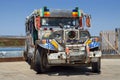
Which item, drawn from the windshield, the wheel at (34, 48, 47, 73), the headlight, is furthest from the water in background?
the headlight

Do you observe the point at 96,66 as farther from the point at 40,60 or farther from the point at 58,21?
the point at 58,21

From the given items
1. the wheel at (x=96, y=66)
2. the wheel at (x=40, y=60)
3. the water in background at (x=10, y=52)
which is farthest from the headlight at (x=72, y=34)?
the water in background at (x=10, y=52)

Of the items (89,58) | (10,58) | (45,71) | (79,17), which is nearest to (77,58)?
(89,58)

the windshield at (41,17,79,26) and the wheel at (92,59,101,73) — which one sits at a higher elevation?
the windshield at (41,17,79,26)

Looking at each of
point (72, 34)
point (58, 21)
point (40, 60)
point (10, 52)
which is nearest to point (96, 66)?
point (72, 34)

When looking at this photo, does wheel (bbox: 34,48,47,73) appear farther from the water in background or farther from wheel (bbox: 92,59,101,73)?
the water in background

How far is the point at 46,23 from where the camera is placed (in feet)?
49.0

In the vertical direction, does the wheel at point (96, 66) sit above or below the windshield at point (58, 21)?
below

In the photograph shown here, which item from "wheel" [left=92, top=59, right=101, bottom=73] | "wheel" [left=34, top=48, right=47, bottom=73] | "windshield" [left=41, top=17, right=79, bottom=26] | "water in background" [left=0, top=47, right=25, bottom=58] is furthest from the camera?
"water in background" [left=0, top=47, right=25, bottom=58]

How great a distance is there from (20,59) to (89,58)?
10320mm

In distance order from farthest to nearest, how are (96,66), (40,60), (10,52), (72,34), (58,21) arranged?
(10,52), (58,21), (96,66), (72,34), (40,60)

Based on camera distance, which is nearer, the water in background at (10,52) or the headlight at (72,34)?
the headlight at (72,34)

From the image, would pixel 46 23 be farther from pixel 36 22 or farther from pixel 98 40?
pixel 98 40

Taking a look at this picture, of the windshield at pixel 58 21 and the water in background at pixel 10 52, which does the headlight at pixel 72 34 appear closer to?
the windshield at pixel 58 21
